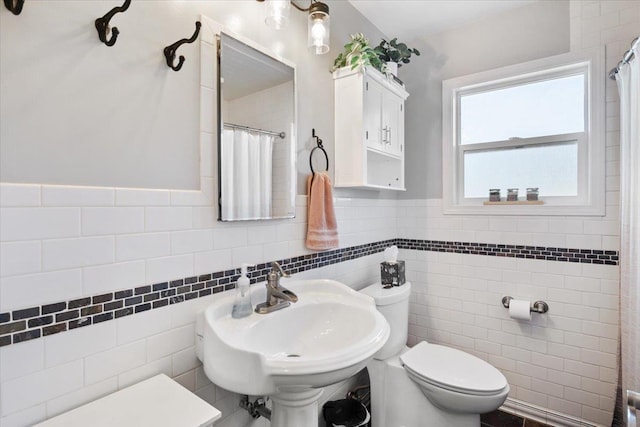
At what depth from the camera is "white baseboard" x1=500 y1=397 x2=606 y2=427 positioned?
6.05 ft

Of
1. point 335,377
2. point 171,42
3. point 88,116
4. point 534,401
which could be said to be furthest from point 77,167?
point 534,401

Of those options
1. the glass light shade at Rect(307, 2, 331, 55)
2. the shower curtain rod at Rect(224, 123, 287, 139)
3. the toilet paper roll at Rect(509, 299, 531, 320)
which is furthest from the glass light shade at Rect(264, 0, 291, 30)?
the toilet paper roll at Rect(509, 299, 531, 320)

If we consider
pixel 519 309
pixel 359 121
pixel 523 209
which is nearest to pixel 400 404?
pixel 519 309

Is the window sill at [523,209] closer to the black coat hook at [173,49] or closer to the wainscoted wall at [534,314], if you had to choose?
the wainscoted wall at [534,314]

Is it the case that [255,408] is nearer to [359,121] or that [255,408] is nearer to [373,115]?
[359,121]

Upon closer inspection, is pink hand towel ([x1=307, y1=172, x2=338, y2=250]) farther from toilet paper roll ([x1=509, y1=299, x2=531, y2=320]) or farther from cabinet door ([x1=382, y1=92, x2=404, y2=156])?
toilet paper roll ([x1=509, y1=299, x2=531, y2=320])

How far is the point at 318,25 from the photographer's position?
4.47 feet

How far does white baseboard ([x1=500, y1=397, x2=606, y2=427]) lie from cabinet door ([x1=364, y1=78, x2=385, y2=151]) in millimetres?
1792

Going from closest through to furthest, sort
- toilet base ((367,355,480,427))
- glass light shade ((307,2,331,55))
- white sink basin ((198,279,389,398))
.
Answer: white sink basin ((198,279,389,398))
glass light shade ((307,2,331,55))
toilet base ((367,355,480,427))

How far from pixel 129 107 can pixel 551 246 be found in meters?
2.24

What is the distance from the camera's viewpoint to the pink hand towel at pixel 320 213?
1.60 m

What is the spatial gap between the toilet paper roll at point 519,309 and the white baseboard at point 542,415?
A: 55 cm

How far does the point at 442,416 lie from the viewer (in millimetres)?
1581

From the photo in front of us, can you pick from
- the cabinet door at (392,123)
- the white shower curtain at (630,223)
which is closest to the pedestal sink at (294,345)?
the cabinet door at (392,123)
